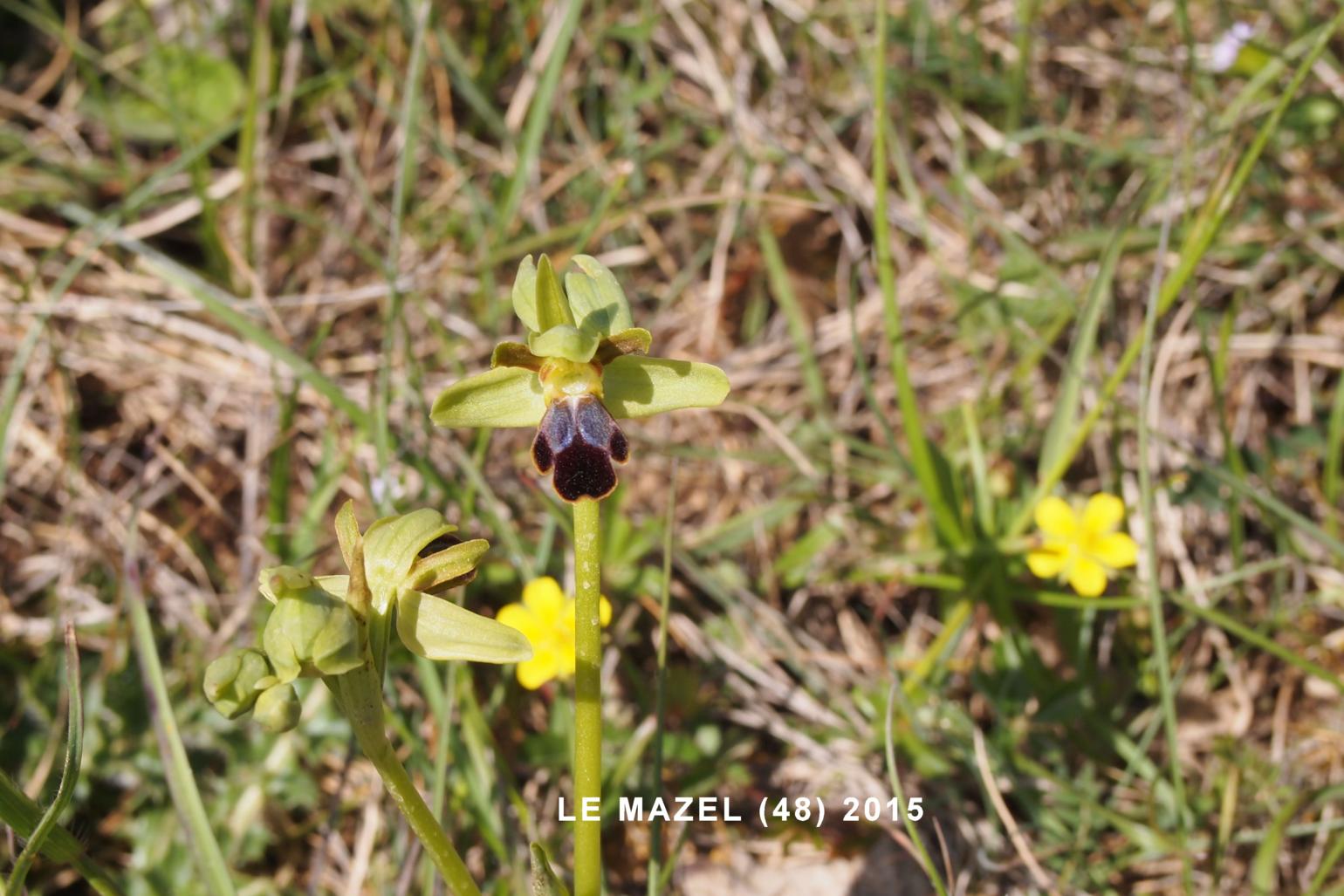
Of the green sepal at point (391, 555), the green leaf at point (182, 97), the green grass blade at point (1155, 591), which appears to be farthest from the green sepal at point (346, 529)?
the green leaf at point (182, 97)

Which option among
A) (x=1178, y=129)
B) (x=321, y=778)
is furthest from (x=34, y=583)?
(x=1178, y=129)

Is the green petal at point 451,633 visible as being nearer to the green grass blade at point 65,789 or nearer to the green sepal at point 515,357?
the green sepal at point 515,357

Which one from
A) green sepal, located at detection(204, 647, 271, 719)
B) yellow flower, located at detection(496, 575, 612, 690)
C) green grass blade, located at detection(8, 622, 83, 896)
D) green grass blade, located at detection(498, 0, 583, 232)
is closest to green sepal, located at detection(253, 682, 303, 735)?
green sepal, located at detection(204, 647, 271, 719)

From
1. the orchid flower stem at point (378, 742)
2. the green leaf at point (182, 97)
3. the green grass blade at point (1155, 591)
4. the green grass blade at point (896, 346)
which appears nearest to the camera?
the orchid flower stem at point (378, 742)

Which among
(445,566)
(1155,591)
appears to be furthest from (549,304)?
(1155,591)

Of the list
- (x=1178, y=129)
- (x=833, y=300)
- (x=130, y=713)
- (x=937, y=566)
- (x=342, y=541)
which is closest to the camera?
(x=342, y=541)

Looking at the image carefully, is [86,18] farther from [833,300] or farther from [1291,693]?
[1291,693]
